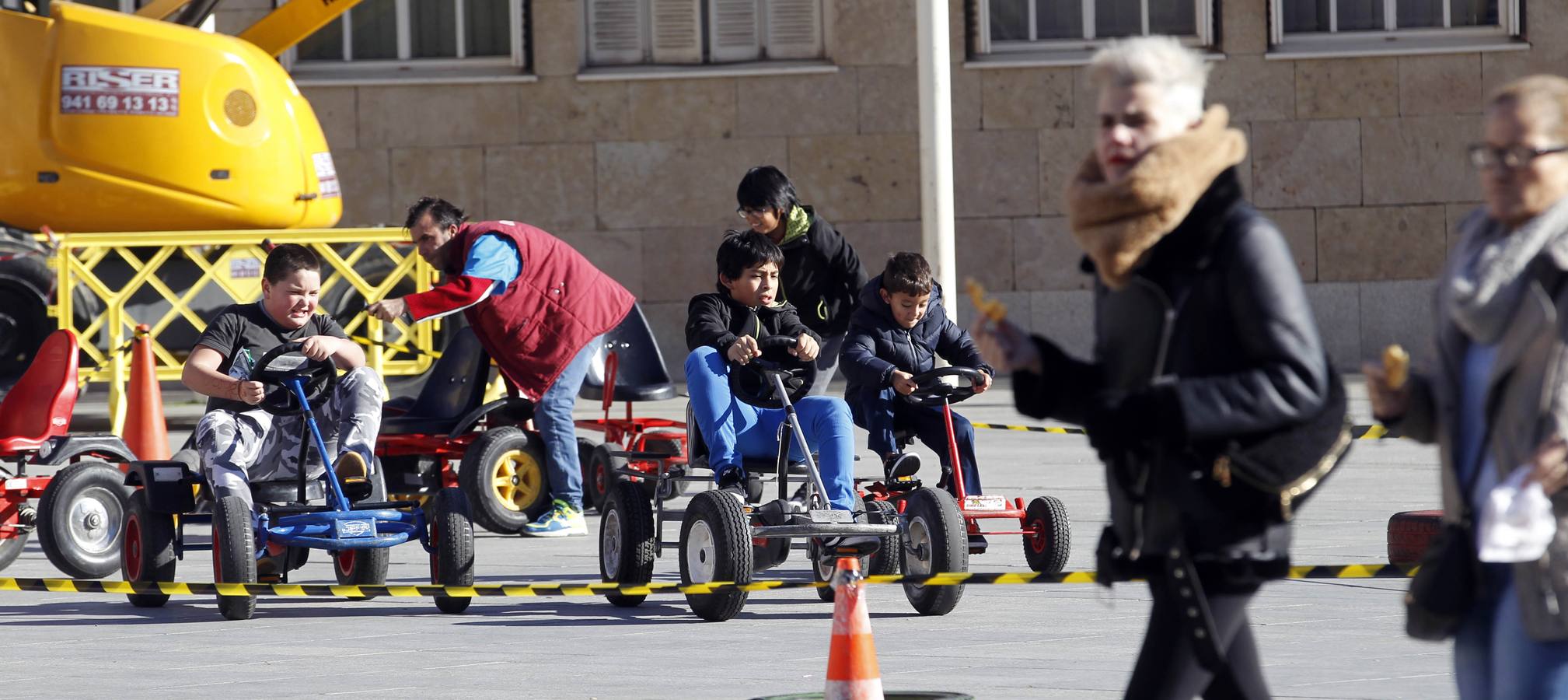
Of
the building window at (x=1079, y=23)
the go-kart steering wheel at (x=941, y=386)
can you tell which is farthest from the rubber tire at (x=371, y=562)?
the building window at (x=1079, y=23)

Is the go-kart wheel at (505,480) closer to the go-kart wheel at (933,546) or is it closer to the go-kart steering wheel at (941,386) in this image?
the go-kart steering wheel at (941,386)

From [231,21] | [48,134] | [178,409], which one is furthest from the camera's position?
[231,21]

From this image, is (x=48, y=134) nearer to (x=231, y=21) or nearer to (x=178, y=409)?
(x=178, y=409)

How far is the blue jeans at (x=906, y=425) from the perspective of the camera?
8.47m

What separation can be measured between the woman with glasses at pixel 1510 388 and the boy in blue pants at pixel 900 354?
4.74 metres

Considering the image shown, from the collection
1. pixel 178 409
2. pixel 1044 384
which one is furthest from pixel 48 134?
pixel 1044 384

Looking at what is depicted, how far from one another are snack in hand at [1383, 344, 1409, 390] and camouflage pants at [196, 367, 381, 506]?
498 centimetres

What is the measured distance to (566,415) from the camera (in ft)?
33.0

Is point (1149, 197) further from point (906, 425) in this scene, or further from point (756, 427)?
point (906, 425)

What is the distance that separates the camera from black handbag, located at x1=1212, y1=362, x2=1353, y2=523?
11.8ft

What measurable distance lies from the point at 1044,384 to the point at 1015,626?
361 cm

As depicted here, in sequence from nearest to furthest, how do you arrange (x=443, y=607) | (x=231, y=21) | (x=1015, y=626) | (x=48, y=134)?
1. (x=1015, y=626)
2. (x=443, y=607)
3. (x=48, y=134)
4. (x=231, y=21)

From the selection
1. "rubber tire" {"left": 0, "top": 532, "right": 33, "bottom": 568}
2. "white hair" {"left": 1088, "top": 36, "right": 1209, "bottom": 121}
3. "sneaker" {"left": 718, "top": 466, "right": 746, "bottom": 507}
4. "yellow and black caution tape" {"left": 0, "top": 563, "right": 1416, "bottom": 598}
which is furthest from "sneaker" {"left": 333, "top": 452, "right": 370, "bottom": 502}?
"white hair" {"left": 1088, "top": 36, "right": 1209, "bottom": 121}

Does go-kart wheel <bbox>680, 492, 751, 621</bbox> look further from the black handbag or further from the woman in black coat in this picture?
the black handbag
